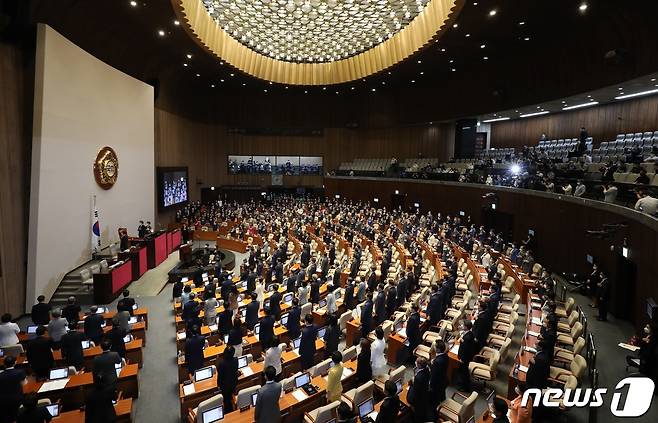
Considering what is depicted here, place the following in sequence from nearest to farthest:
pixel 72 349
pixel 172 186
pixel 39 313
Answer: pixel 72 349, pixel 39 313, pixel 172 186

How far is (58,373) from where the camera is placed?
7141mm

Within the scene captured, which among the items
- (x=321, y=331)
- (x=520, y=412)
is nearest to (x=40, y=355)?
(x=321, y=331)

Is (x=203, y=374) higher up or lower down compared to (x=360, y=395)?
lower down

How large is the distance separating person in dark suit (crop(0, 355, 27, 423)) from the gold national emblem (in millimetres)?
10539

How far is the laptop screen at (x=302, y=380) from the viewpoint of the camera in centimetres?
652

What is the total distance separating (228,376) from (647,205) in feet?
32.6

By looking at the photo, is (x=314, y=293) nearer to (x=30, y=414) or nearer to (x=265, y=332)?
(x=265, y=332)

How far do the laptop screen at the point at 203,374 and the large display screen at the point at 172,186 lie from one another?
55.8ft

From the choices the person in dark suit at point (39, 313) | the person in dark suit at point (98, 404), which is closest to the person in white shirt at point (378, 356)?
the person in dark suit at point (98, 404)

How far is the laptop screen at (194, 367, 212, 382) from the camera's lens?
22.5 feet

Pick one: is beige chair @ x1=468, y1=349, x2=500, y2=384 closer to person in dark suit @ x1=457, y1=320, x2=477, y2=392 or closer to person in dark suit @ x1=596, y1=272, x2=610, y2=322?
person in dark suit @ x1=457, y1=320, x2=477, y2=392

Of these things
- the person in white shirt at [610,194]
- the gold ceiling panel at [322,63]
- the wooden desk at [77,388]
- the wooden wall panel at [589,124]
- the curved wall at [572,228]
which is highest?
the gold ceiling panel at [322,63]

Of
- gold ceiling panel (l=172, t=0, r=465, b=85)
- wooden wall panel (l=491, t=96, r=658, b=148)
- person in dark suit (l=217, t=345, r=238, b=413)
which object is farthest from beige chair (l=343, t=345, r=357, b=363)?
wooden wall panel (l=491, t=96, r=658, b=148)

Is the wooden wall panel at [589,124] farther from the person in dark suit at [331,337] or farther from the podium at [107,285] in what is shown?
the podium at [107,285]
